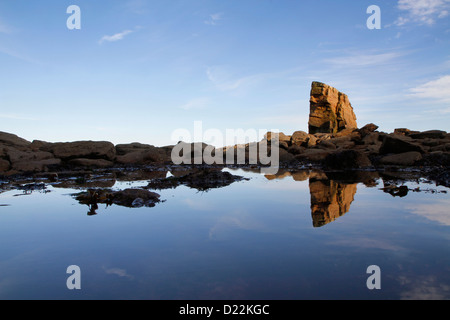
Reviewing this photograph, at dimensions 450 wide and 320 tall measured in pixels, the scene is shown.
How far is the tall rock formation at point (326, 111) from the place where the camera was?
50188mm

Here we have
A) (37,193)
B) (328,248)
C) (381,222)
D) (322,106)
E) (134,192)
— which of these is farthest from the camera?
(322,106)

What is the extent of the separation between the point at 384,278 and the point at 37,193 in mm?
9237

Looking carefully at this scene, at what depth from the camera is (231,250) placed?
12.2 feet

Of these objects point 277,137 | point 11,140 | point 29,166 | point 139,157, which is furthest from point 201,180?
point 277,137

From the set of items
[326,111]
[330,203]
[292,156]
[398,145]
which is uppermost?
[326,111]

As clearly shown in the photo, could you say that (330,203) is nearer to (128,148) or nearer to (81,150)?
(81,150)

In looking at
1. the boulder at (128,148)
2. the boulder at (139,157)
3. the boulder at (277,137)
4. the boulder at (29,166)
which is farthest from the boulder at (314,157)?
the boulder at (29,166)

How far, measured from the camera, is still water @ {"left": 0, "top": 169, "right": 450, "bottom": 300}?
271cm

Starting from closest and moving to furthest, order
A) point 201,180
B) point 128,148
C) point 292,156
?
point 201,180 → point 292,156 → point 128,148

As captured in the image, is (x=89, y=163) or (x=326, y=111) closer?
(x=89, y=163)

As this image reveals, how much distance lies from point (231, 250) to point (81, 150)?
70.3 ft
